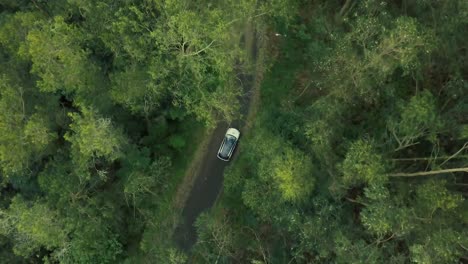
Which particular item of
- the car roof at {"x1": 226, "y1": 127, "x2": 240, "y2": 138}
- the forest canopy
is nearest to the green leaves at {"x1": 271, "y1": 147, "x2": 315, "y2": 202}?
the forest canopy

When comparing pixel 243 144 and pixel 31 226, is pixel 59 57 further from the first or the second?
pixel 243 144

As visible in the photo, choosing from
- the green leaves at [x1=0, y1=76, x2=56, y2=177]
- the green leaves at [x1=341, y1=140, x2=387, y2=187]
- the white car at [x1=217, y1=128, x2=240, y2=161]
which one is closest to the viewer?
the green leaves at [x1=341, y1=140, x2=387, y2=187]

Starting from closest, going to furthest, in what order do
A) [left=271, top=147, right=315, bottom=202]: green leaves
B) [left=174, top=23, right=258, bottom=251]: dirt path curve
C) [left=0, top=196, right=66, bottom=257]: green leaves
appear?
[left=271, top=147, right=315, bottom=202]: green leaves
[left=0, top=196, right=66, bottom=257]: green leaves
[left=174, top=23, right=258, bottom=251]: dirt path curve

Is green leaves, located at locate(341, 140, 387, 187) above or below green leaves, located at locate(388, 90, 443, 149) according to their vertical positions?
below

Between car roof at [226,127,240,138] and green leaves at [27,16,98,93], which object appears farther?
car roof at [226,127,240,138]

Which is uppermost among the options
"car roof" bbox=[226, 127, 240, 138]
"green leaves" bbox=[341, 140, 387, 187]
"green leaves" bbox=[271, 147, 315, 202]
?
"green leaves" bbox=[341, 140, 387, 187]

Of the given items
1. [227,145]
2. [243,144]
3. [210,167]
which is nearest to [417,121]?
[243,144]

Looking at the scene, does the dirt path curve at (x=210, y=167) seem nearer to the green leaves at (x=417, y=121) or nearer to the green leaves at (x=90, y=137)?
the green leaves at (x=90, y=137)

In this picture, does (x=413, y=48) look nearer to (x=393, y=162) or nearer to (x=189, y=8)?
(x=393, y=162)

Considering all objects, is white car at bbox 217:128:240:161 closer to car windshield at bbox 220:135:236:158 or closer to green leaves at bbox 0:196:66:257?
car windshield at bbox 220:135:236:158
